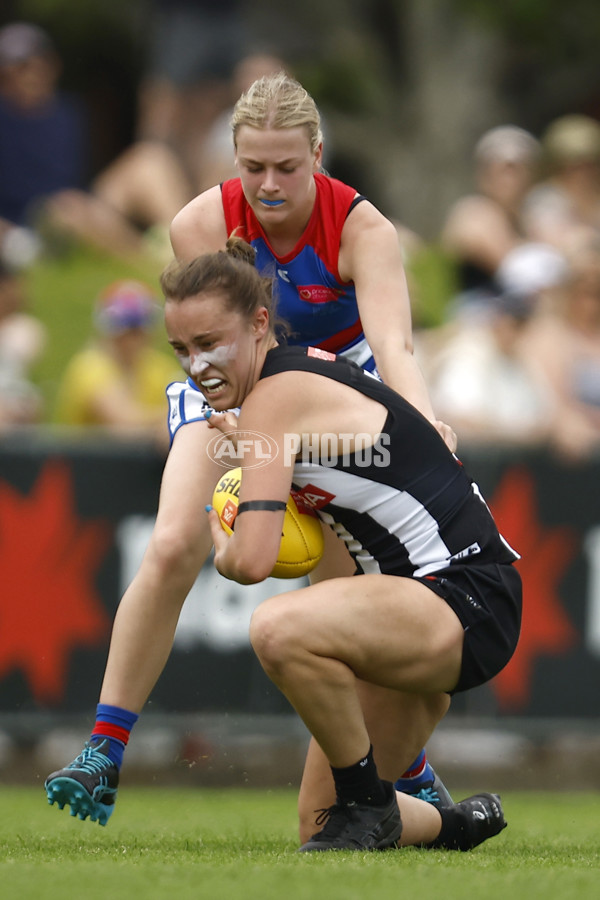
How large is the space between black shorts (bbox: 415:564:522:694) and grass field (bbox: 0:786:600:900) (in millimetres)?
579

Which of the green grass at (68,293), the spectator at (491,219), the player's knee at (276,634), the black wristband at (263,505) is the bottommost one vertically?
the player's knee at (276,634)

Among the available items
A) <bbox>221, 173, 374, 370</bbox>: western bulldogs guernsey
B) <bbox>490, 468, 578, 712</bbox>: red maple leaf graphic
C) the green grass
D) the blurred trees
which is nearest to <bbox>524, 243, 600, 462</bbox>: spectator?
<bbox>490, 468, 578, 712</bbox>: red maple leaf graphic

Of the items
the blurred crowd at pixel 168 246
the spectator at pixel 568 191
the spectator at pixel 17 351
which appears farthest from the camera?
the spectator at pixel 568 191

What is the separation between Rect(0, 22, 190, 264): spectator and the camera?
10.2 metres

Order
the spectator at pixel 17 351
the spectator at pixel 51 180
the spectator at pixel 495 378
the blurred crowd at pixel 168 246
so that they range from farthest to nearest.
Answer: the spectator at pixel 51 180, the spectator at pixel 17 351, the blurred crowd at pixel 168 246, the spectator at pixel 495 378

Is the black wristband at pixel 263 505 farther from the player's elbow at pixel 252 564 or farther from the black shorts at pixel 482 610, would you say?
the black shorts at pixel 482 610

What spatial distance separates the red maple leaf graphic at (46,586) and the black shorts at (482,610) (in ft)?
12.0

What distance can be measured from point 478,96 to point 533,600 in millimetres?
6696

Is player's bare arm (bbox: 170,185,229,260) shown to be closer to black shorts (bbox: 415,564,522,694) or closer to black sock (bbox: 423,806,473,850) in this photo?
black shorts (bbox: 415,564,522,694)

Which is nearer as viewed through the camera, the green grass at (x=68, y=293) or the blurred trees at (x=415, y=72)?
the green grass at (x=68, y=293)

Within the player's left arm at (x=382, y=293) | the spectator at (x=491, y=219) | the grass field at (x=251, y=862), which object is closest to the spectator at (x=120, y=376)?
the spectator at (x=491, y=219)

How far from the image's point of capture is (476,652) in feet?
15.1

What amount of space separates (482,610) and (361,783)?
0.63 m

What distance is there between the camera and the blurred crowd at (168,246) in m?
8.70
